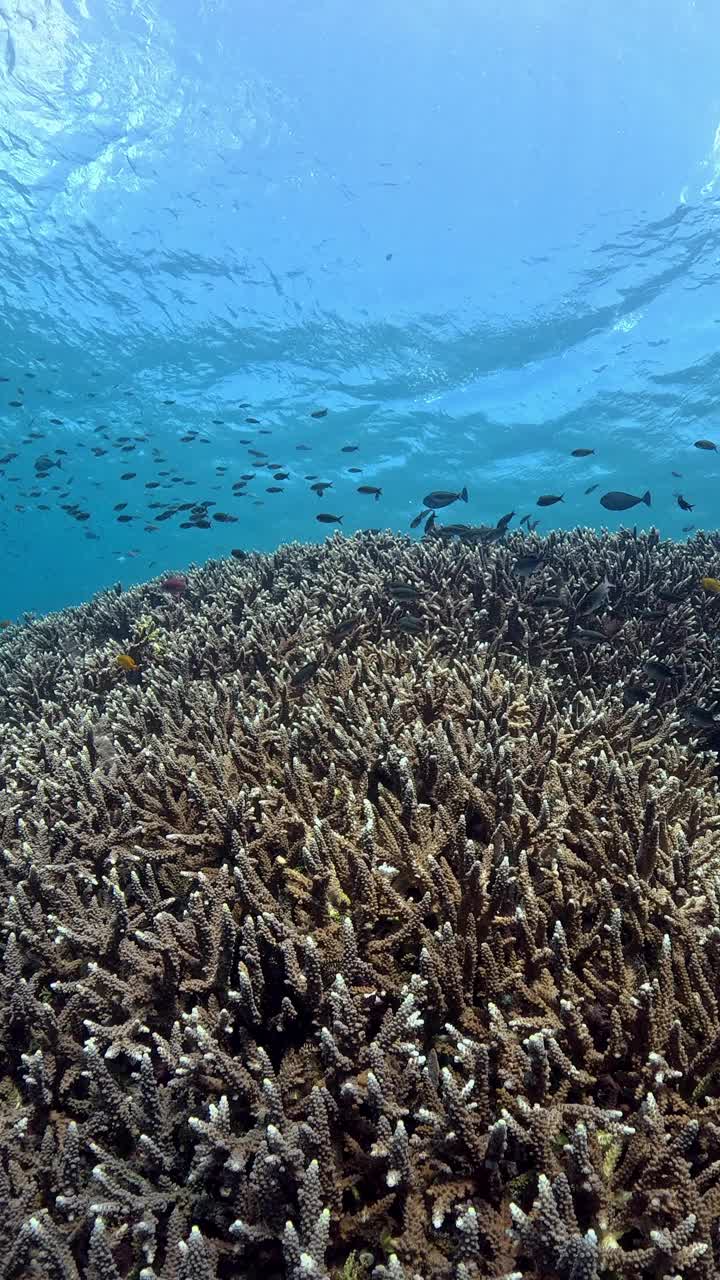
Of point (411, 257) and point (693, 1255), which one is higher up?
point (411, 257)

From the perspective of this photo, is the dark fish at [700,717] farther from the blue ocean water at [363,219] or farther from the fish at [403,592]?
the blue ocean water at [363,219]

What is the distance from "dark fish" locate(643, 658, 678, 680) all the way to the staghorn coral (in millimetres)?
629

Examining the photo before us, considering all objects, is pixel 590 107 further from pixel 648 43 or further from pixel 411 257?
pixel 411 257

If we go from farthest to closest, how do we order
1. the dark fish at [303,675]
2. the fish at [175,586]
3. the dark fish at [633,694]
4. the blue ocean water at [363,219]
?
the blue ocean water at [363,219]
the fish at [175,586]
the dark fish at [303,675]
the dark fish at [633,694]

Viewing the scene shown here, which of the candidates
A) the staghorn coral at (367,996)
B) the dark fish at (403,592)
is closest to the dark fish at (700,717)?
the staghorn coral at (367,996)

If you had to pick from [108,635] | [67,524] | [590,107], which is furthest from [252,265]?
[67,524]

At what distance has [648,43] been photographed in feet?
71.1

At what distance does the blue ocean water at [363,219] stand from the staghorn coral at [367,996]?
A: 13.7m

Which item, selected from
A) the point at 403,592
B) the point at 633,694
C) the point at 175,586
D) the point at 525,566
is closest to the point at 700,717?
the point at 633,694

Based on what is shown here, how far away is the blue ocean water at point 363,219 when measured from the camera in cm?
2212

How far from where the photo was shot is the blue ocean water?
22.1m

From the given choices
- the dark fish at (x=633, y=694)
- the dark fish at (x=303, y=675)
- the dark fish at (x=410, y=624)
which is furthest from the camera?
the dark fish at (x=410, y=624)

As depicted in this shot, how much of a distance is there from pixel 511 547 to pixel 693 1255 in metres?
7.21

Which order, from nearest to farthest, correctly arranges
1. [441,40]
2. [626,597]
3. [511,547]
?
[626,597], [511,547], [441,40]
